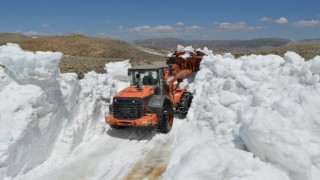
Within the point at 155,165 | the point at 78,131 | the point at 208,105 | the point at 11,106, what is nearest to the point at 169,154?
the point at 155,165

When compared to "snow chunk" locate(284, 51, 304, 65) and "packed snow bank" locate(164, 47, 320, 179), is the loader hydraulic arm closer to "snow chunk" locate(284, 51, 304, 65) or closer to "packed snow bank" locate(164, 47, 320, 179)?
"packed snow bank" locate(164, 47, 320, 179)

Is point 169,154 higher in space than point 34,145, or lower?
lower

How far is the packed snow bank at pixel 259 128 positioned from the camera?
7.02 metres

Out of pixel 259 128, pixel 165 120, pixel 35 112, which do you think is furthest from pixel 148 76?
pixel 259 128

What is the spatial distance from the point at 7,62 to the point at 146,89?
5.14 metres

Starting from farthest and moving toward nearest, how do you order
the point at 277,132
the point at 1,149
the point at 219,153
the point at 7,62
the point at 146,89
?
the point at 146,89 → the point at 7,62 → the point at 1,149 → the point at 277,132 → the point at 219,153

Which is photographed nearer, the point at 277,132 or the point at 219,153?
the point at 219,153

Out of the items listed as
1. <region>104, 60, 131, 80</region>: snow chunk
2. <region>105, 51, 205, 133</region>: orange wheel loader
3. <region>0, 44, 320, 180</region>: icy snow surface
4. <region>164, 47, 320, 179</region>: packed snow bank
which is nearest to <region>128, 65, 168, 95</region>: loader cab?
<region>105, 51, 205, 133</region>: orange wheel loader

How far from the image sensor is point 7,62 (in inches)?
424

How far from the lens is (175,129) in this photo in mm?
14938

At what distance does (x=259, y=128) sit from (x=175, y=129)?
24.1 ft

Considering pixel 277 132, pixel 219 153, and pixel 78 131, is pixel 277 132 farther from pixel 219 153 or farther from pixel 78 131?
pixel 78 131

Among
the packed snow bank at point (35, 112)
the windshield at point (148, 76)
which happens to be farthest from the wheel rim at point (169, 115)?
the packed snow bank at point (35, 112)

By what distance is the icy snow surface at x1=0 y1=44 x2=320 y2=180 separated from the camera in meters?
7.36
